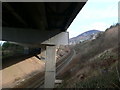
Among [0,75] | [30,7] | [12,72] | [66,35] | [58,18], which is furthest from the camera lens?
[12,72]

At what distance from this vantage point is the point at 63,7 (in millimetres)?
19000

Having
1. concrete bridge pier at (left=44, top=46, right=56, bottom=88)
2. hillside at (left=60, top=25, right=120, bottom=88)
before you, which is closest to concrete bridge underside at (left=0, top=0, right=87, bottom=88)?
concrete bridge pier at (left=44, top=46, right=56, bottom=88)

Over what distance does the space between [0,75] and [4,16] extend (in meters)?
23.6

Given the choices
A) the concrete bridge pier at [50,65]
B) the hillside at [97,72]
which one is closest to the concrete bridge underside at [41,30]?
the concrete bridge pier at [50,65]

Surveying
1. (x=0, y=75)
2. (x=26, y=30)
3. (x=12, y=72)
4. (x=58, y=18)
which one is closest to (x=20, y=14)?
(x=58, y=18)

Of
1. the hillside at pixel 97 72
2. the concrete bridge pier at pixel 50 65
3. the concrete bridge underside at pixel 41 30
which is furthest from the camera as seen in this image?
the concrete bridge pier at pixel 50 65

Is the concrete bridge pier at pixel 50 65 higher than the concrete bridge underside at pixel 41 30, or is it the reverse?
the concrete bridge underside at pixel 41 30

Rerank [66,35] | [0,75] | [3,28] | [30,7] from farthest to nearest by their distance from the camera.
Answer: [0,75], [66,35], [3,28], [30,7]

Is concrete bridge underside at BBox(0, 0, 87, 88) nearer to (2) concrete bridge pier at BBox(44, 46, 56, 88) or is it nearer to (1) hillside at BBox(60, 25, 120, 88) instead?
(2) concrete bridge pier at BBox(44, 46, 56, 88)

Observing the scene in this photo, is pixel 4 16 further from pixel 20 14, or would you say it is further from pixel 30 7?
pixel 30 7

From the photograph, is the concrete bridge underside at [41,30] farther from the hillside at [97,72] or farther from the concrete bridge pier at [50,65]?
the hillside at [97,72]

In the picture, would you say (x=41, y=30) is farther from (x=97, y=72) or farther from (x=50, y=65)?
(x=97, y=72)

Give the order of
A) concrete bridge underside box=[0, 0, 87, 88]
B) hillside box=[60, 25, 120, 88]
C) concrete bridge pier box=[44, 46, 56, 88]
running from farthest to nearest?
concrete bridge pier box=[44, 46, 56, 88] → concrete bridge underside box=[0, 0, 87, 88] → hillside box=[60, 25, 120, 88]

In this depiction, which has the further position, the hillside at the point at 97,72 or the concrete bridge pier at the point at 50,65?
the concrete bridge pier at the point at 50,65
